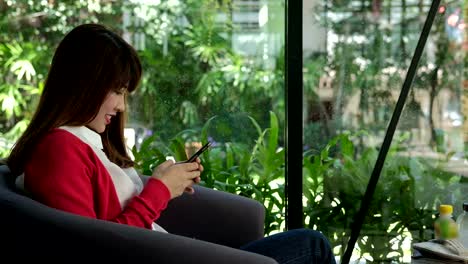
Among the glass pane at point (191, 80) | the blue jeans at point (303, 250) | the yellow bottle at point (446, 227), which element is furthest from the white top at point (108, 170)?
the glass pane at point (191, 80)

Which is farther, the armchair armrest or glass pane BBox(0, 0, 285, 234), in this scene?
glass pane BBox(0, 0, 285, 234)

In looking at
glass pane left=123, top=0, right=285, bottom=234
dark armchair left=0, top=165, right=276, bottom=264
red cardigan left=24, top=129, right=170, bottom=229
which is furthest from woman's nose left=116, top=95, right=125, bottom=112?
glass pane left=123, top=0, right=285, bottom=234

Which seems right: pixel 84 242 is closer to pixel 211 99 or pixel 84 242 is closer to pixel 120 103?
pixel 120 103

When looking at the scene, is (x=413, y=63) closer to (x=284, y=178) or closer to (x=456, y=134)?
(x=456, y=134)

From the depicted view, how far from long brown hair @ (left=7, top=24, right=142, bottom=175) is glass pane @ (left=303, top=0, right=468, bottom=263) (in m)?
1.39

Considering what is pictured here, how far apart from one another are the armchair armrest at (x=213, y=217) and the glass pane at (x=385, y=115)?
2.49 ft

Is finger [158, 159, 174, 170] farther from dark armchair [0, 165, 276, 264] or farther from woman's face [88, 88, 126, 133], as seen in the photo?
dark armchair [0, 165, 276, 264]

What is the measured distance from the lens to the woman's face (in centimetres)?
199

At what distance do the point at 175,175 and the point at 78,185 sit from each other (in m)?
0.26

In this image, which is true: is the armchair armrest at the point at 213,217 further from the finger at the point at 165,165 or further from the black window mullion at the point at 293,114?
the black window mullion at the point at 293,114

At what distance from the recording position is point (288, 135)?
333 cm

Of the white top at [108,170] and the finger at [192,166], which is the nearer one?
the white top at [108,170]

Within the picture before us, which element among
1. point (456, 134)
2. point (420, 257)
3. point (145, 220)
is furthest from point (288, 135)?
point (145, 220)

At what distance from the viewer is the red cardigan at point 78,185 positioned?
186 cm
